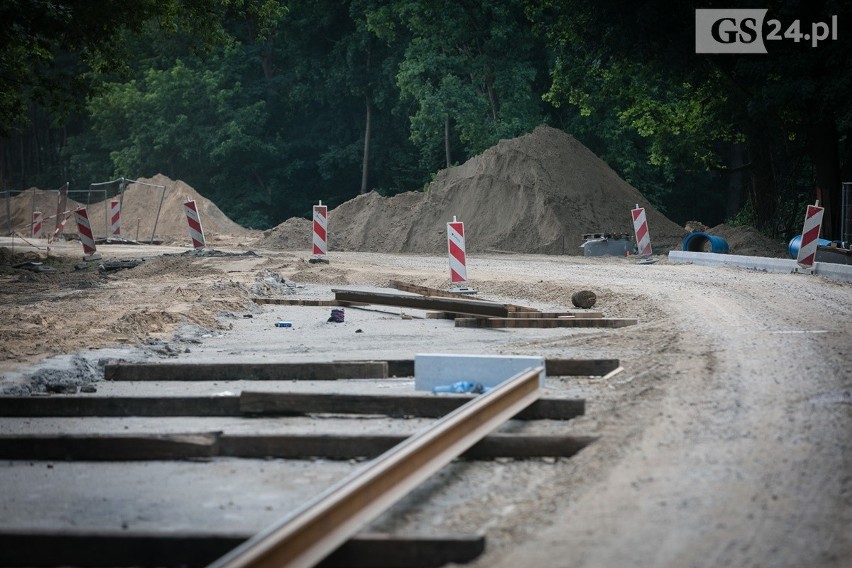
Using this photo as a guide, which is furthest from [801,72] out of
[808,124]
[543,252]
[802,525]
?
[802,525]

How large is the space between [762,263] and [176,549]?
18.8m

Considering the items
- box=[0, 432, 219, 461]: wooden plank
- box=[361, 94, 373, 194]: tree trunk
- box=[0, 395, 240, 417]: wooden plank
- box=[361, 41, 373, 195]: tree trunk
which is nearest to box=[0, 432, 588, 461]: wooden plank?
box=[0, 432, 219, 461]: wooden plank

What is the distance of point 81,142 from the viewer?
221 feet

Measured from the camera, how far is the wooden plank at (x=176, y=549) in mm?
4234

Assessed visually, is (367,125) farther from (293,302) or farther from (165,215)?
(293,302)

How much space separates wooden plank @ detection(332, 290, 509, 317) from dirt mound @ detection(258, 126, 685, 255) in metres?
17.9

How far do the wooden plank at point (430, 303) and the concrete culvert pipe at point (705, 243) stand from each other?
45.9 ft

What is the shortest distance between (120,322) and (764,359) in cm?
725

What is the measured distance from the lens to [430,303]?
47.6 ft

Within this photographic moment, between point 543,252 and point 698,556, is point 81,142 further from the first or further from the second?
point 698,556

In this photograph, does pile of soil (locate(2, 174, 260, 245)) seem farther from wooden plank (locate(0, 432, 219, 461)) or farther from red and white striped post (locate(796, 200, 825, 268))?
wooden plank (locate(0, 432, 219, 461))


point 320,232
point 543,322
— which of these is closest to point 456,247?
point 543,322

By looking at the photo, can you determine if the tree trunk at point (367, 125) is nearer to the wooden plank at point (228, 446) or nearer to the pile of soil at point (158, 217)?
the pile of soil at point (158, 217)
